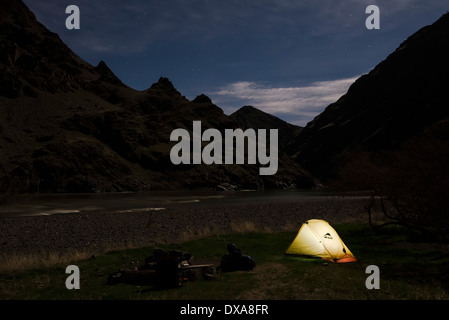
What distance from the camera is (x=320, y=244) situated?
18.0 meters

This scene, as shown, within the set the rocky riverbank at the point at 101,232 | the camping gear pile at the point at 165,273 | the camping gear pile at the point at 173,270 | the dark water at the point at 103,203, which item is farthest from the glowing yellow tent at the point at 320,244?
the dark water at the point at 103,203

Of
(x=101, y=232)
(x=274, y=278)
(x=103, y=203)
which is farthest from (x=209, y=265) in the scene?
(x=103, y=203)

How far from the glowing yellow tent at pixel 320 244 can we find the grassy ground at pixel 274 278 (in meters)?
0.53

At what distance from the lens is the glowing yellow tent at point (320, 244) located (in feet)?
57.3

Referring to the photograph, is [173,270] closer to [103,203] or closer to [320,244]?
[320,244]

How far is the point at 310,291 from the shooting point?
39.0 ft

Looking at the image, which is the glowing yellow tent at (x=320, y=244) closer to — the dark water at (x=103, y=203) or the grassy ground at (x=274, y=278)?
the grassy ground at (x=274, y=278)

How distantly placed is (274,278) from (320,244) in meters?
5.24

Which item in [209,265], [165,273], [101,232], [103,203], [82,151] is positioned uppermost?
[82,151]

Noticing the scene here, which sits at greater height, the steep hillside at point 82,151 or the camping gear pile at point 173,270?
the steep hillside at point 82,151

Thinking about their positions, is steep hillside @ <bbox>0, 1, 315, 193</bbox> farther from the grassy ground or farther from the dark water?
the grassy ground

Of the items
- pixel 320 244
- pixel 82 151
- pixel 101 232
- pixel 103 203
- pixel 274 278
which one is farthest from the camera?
pixel 82 151
